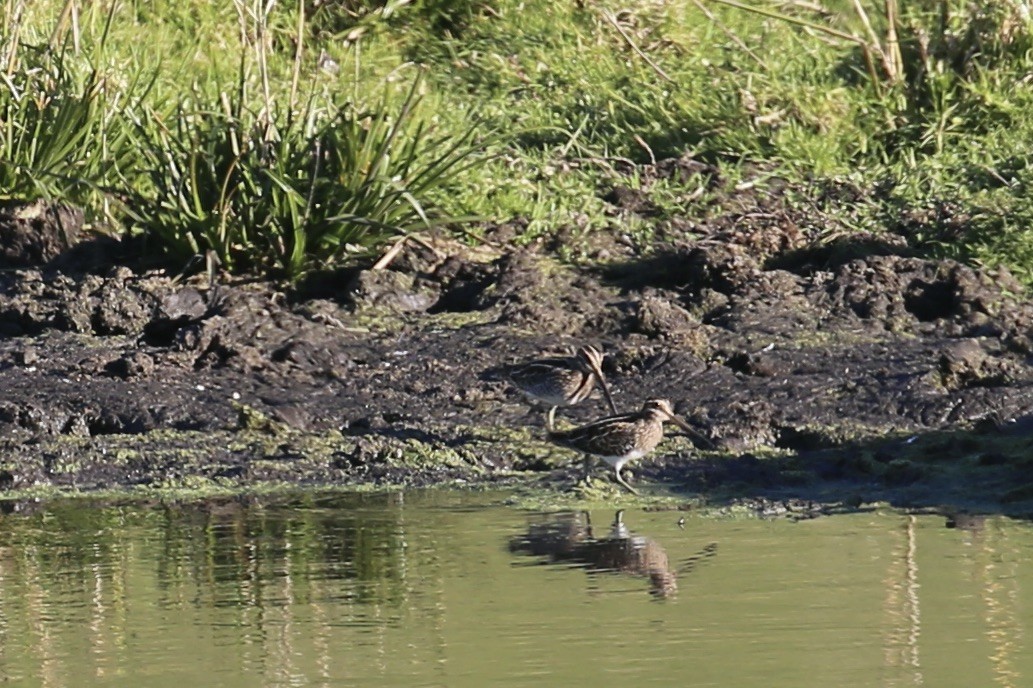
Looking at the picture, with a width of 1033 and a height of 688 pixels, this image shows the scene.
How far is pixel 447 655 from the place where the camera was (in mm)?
4988

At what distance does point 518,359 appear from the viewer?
339 inches

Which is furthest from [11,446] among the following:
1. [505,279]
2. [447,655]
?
[447,655]

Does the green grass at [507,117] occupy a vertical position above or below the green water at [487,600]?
above

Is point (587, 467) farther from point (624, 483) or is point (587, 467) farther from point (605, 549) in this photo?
point (605, 549)

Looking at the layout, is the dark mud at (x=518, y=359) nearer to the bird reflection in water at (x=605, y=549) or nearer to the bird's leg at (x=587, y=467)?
the bird's leg at (x=587, y=467)

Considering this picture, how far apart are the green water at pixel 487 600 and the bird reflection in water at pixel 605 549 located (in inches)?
0.6

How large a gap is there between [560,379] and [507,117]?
350cm

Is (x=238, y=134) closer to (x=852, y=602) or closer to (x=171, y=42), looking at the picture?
(x=171, y=42)

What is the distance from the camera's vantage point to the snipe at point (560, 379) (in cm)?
791

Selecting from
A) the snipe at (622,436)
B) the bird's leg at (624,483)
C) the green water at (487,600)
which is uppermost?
the snipe at (622,436)

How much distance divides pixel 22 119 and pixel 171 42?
Result: 2096mm

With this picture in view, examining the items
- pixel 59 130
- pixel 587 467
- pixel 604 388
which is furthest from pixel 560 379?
pixel 59 130

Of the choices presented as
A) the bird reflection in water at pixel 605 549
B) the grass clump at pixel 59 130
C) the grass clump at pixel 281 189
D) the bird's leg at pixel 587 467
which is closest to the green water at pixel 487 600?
the bird reflection in water at pixel 605 549

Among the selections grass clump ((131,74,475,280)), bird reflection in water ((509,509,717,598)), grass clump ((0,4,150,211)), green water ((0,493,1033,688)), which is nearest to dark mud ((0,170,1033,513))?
grass clump ((131,74,475,280))
